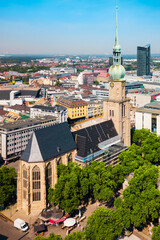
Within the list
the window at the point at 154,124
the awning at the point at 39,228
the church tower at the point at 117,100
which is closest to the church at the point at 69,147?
the church tower at the point at 117,100

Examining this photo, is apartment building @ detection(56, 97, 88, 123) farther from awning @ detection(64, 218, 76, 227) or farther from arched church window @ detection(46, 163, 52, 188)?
awning @ detection(64, 218, 76, 227)

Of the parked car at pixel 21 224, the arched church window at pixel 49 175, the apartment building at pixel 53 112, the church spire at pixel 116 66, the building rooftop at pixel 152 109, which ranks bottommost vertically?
the parked car at pixel 21 224

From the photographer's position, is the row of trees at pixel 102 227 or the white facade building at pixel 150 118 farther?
the white facade building at pixel 150 118

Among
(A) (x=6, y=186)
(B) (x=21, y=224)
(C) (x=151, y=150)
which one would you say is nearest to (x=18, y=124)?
(A) (x=6, y=186)

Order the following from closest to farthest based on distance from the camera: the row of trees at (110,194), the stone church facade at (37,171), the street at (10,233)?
the row of trees at (110,194), the street at (10,233), the stone church facade at (37,171)

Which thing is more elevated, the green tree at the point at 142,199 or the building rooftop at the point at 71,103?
the building rooftop at the point at 71,103

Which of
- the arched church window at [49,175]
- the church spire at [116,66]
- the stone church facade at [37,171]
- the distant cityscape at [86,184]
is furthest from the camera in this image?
the church spire at [116,66]

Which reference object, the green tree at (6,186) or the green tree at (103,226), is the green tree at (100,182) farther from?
the green tree at (6,186)

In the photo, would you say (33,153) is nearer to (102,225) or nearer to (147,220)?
(102,225)
